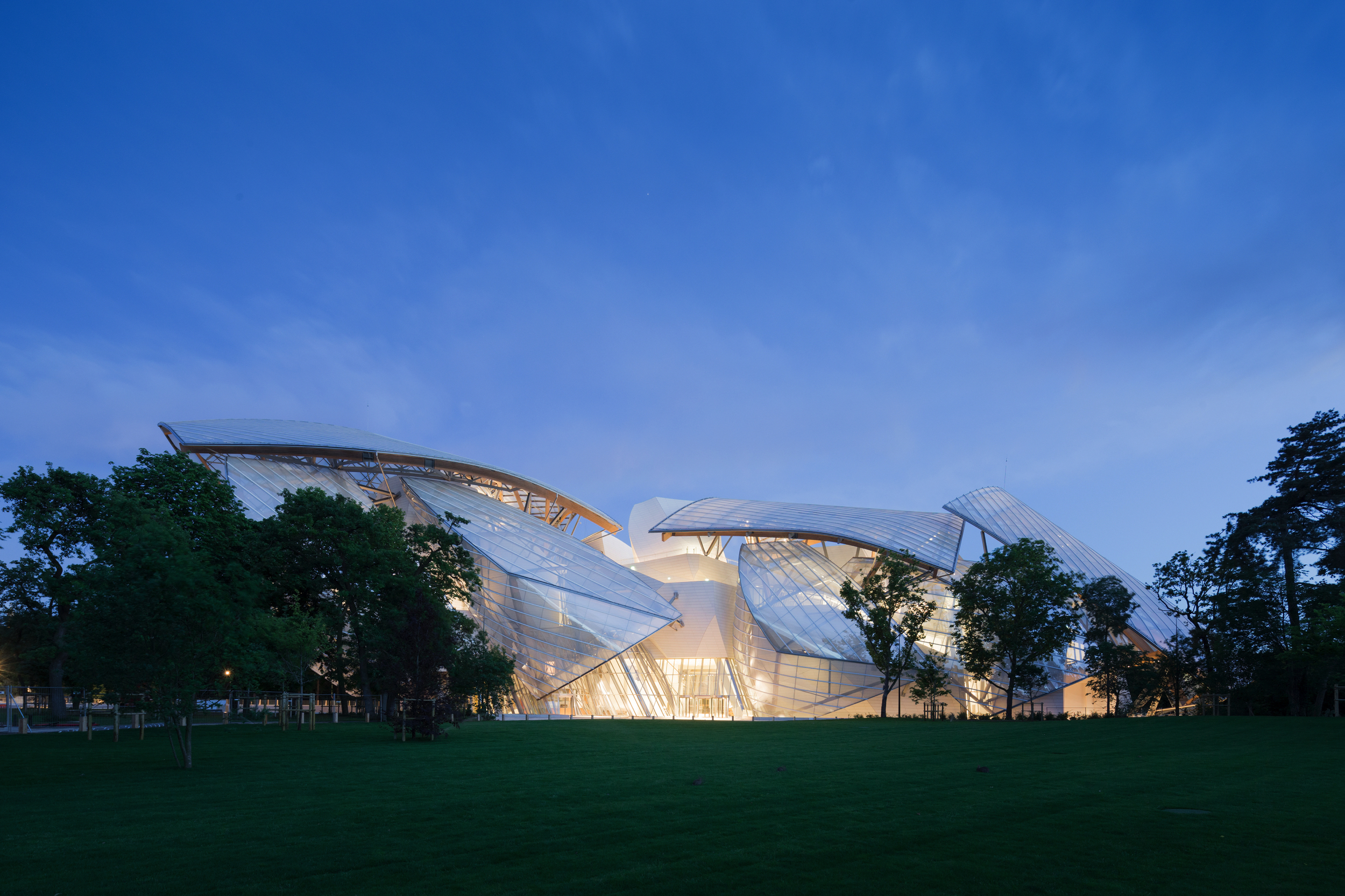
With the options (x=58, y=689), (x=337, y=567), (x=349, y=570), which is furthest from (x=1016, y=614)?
(x=58, y=689)

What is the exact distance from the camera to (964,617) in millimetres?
43781

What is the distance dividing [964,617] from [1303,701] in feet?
57.3

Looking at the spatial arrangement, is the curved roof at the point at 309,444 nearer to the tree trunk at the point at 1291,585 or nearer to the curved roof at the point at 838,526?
the curved roof at the point at 838,526

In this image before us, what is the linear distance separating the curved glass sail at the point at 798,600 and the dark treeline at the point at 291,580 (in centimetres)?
Answer: 1751

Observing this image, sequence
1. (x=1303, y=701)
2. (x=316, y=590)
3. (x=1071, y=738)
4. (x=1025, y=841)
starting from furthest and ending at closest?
(x=1303, y=701), (x=316, y=590), (x=1071, y=738), (x=1025, y=841)

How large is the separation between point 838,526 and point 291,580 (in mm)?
32787

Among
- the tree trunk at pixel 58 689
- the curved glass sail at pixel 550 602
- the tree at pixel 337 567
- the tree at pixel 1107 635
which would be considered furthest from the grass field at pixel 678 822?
the tree at pixel 1107 635

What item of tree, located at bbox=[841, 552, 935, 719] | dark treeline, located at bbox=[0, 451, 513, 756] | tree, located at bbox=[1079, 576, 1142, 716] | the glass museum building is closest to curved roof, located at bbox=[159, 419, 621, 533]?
the glass museum building

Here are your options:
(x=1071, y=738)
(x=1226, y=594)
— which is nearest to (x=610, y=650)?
(x=1071, y=738)

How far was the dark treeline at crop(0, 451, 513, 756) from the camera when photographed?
27.7 meters

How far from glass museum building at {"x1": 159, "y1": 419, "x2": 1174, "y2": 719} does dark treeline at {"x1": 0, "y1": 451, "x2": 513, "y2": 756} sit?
5.70m

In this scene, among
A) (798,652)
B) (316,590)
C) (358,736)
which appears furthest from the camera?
(798,652)

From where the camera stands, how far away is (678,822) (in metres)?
10.2

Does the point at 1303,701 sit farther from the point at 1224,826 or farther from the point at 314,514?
the point at 314,514
